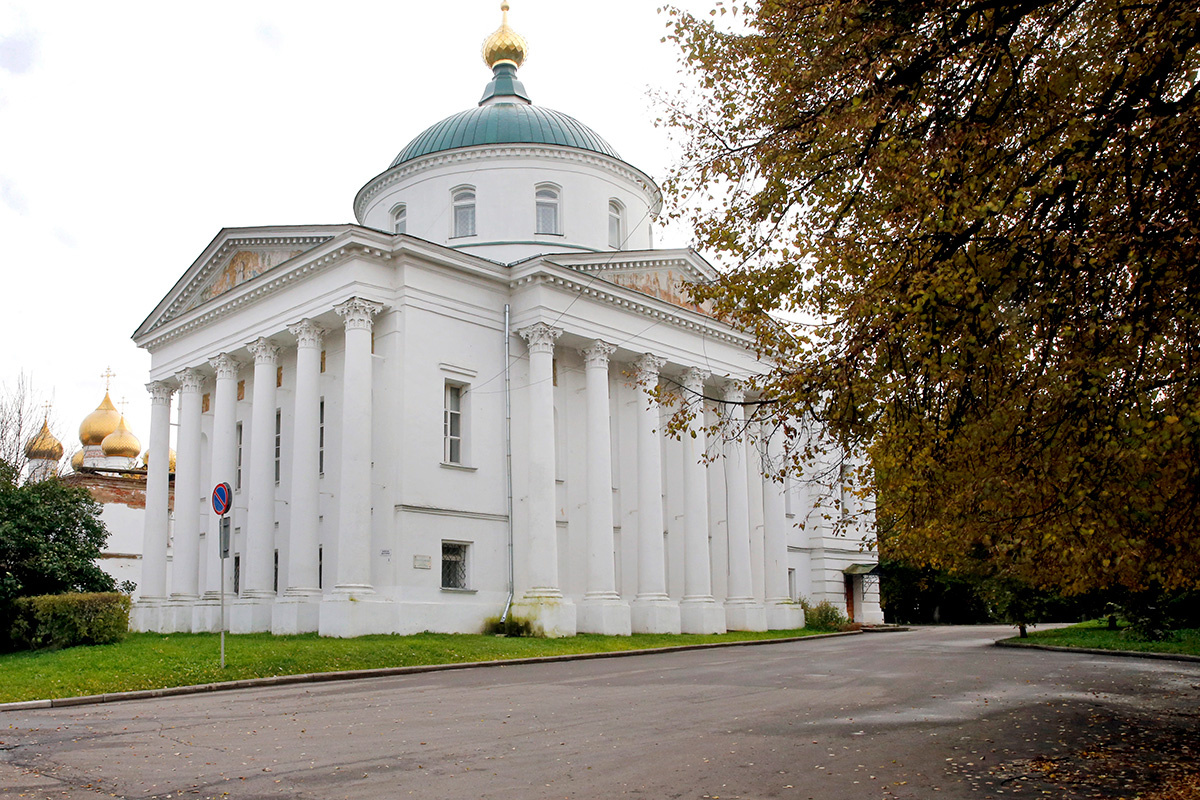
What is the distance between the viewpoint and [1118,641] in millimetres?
24406

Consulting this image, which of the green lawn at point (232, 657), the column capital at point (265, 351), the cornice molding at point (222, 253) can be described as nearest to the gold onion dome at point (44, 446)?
the cornice molding at point (222, 253)

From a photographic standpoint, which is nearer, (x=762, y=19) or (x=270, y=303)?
(x=762, y=19)

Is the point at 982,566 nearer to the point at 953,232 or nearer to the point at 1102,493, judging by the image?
the point at 1102,493

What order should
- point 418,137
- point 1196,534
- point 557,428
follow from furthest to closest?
point 418,137
point 557,428
point 1196,534

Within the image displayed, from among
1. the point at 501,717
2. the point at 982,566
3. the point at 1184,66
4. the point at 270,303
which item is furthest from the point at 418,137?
the point at 1184,66

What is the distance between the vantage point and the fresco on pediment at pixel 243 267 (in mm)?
29094

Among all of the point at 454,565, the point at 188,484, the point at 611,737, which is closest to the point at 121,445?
the point at 188,484

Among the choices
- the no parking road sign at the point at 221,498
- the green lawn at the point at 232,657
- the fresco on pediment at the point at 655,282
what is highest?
the fresco on pediment at the point at 655,282

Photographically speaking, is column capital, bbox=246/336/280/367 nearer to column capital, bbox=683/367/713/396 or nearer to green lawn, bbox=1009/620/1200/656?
column capital, bbox=683/367/713/396

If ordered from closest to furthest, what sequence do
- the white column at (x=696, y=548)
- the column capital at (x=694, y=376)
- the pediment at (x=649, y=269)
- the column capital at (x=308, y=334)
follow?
the column capital at (x=308, y=334) → the pediment at (x=649, y=269) → the white column at (x=696, y=548) → the column capital at (x=694, y=376)

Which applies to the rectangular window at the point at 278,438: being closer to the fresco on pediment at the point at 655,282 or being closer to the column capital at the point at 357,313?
the column capital at the point at 357,313

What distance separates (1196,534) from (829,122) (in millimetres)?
4864

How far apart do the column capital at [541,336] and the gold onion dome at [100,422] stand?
38.7 m

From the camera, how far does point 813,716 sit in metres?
11.3
